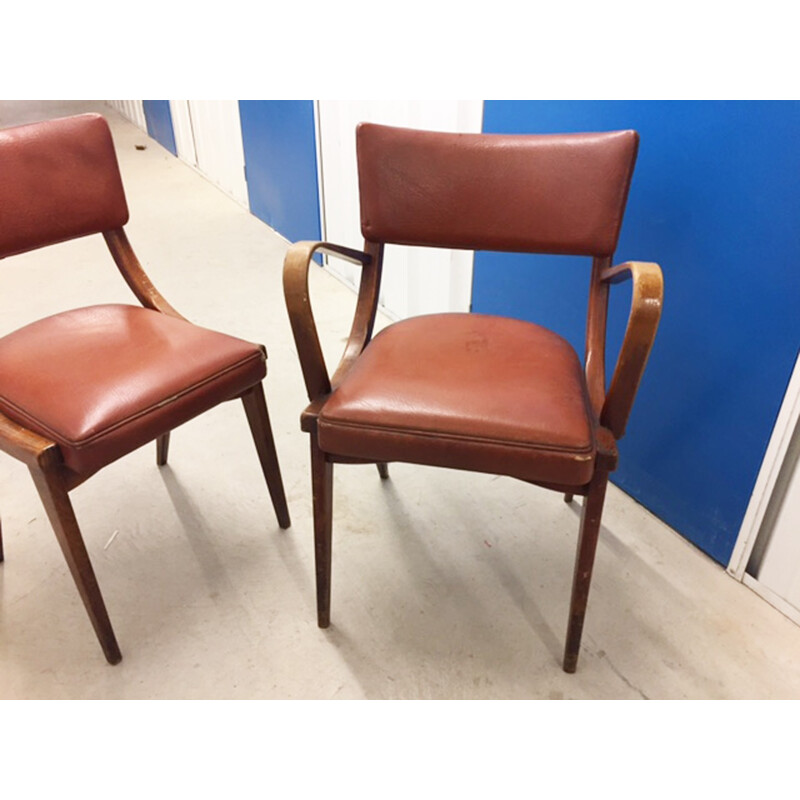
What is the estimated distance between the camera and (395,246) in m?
2.45

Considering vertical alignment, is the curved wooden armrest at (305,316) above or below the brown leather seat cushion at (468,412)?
above

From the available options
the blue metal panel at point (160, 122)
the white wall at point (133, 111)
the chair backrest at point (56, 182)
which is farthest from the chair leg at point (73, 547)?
the white wall at point (133, 111)

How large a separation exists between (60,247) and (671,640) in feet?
10.4

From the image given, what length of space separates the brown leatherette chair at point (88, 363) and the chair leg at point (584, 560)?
689 millimetres

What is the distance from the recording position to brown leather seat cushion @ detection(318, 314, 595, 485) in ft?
3.40

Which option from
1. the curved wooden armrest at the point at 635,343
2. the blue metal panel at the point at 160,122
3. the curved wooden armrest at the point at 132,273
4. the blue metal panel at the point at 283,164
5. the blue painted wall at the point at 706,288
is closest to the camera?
the curved wooden armrest at the point at 635,343

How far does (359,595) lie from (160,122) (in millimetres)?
4544

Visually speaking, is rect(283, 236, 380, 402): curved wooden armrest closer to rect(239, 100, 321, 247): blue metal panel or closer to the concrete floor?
the concrete floor

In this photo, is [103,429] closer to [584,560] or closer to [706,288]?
[584,560]

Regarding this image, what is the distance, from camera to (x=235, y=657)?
50.6 inches

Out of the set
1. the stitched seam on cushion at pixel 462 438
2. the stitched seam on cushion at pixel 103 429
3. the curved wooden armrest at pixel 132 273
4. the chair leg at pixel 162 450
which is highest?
the curved wooden armrest at pixel 132 273

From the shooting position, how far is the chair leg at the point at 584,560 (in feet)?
3.52

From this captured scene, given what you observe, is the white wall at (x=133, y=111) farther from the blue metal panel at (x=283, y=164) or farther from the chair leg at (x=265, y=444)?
the chair leg at (x=265, y=444)

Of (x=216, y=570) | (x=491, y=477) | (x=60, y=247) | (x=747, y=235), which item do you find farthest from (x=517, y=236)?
(x=60, y=247)
